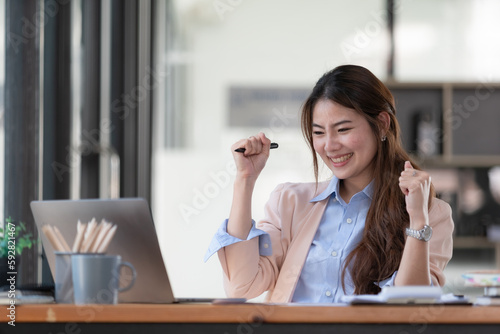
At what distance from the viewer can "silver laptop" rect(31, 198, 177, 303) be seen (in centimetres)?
157

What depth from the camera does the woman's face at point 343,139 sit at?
2152mm

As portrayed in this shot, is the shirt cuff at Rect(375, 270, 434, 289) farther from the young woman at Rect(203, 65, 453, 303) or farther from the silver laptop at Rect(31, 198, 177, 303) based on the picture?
the silver laptop at Rect(31, 198, 177, 303)

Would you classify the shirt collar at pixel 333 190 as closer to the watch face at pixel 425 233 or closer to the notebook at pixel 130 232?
the watch face at pixel 425 233

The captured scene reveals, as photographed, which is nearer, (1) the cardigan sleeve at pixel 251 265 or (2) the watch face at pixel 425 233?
(2) the watch face at pixel 425 233

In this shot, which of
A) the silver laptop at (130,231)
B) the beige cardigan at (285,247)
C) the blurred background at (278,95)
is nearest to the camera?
the silver laptop at (130,231)

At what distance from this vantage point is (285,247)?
7.45ft

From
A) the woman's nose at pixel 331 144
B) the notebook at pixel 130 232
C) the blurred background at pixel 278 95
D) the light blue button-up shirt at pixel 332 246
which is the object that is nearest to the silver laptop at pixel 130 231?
the notebook at pixel 130 232

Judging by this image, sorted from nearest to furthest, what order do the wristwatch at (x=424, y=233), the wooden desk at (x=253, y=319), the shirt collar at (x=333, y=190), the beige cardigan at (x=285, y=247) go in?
the wooden desk at (x=253, y=319) < the wristwatch at (x=424, y=233) < the beige cardigan at (x=285, y=247) < the shirt collar at (x=333, y=190)

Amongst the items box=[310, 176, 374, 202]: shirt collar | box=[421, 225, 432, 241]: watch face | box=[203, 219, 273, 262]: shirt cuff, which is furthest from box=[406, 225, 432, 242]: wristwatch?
box=[203, 219, 273, 262]: shirt cuff

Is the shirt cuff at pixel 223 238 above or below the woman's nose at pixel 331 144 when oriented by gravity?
below

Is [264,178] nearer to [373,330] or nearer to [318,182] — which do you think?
[318,182]

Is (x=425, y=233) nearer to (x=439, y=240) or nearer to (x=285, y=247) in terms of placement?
(x=439, y=240)

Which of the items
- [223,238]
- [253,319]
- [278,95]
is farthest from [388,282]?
[278,95]

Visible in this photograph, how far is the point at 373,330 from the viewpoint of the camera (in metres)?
1.34
